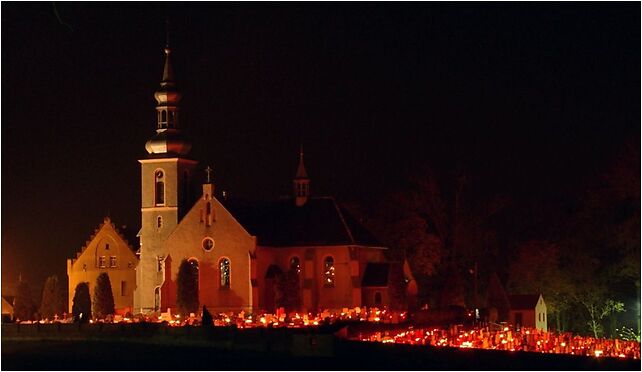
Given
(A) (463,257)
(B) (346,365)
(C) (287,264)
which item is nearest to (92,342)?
(B) (346,365)

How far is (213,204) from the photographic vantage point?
92000mm

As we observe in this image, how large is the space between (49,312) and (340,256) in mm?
15708

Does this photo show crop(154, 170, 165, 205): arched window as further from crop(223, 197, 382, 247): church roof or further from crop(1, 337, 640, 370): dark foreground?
crop(1, 337, 640, 370): dark foreground

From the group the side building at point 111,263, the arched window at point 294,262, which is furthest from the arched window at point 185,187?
the arched window at point 294,262

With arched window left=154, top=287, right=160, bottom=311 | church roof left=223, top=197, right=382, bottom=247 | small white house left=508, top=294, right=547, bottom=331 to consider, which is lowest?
small white house left=508, top=294, right=547, bottom=331

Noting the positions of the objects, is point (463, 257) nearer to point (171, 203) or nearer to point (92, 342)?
point (171, 203)

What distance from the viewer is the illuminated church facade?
91.8 meters

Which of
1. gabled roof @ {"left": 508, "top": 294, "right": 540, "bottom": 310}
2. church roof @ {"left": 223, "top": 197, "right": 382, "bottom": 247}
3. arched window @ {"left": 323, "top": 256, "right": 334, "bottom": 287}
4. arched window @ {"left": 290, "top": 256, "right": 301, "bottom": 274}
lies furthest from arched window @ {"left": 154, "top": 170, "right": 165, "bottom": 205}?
gabled roof @ {"left": 508, "top": 294, "right": 540, "bottom": 310}

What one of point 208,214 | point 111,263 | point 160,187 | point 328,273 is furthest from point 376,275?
point 111,263

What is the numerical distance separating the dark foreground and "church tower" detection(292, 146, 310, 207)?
2935 centimetres

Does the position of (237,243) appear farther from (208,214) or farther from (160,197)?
(160,197)

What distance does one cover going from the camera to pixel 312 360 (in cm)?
6041

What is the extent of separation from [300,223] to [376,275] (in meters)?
5.15

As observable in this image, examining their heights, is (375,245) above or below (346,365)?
above
